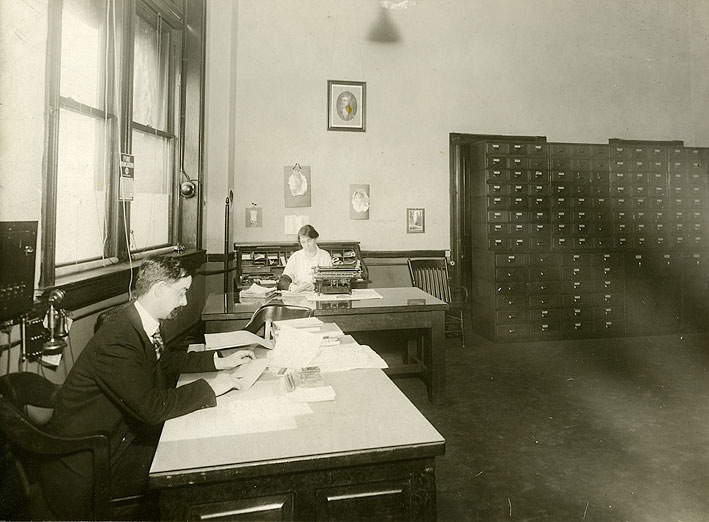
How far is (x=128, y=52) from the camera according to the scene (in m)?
3.24

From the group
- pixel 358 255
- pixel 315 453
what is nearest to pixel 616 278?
pixel 358 255

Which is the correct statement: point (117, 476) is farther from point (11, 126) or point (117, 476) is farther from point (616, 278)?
point (616, 278)

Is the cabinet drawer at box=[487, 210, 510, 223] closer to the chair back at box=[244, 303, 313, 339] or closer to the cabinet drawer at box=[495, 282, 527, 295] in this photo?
the cabinet drawer at box=[495, 282, 527, 295]

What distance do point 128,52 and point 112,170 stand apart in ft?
2.64

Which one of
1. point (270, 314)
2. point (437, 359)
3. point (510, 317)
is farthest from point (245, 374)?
point (510, 317)

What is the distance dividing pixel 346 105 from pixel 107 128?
3022mm

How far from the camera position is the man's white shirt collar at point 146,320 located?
5.59 ft

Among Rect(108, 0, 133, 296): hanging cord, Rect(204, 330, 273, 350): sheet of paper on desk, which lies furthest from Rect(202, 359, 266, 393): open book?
Rect(108, 0, 133, 296): hanging cord

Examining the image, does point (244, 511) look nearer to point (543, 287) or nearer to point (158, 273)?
point (158, 273)

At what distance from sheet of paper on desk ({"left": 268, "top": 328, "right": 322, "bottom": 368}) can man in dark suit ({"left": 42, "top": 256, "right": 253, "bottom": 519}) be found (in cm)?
16

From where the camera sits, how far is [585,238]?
18.5ft

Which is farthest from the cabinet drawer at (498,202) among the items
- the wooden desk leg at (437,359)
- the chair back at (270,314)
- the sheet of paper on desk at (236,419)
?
the sheet of paper on desk at (236,419)

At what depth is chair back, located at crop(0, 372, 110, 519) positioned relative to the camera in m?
1.32

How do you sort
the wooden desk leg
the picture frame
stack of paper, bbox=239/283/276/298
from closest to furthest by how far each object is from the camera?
the wooden desk leg → stack of paper, bbox=239/283/276/298 → the picture frame
